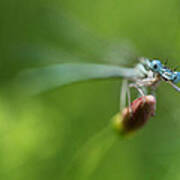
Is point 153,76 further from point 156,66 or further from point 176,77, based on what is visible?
point 176,77

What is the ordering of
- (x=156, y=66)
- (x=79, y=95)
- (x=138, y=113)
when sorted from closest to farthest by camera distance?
(x=138, y=113), (x=156, y=66), (x=79, y=95)

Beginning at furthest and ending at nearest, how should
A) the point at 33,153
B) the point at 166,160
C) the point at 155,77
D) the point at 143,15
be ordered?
the point at 143,15 → the point at 33,153 → the point at 166,160 → the point at 155,77

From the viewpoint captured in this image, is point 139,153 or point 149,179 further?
point 139,153

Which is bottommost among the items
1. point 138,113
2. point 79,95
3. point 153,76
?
point 138,113

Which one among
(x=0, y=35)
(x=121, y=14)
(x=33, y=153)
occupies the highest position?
(x=0, y=35)

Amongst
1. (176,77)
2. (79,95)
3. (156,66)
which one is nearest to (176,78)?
(176,77)

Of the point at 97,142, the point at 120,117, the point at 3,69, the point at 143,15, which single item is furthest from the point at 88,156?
the point at 143,15

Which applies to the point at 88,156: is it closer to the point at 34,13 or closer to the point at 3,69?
the point at 3,69

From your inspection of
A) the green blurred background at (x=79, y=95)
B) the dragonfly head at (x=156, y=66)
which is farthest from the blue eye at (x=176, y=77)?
the green blurred background at (x=79, y=95)
